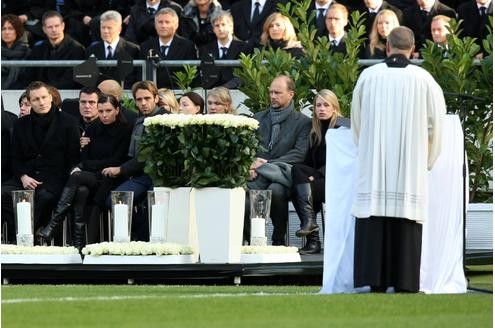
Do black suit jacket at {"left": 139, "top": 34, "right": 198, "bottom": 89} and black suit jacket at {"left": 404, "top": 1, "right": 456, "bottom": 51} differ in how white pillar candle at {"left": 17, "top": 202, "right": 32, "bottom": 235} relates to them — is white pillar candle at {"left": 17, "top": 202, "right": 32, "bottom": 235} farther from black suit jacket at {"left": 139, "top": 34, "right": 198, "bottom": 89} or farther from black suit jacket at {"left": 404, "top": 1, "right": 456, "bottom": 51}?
black suit jacket at {"left": 404, "top": 1, "right": 456, "bottom": 51}

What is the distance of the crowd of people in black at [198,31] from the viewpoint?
21.5 metres

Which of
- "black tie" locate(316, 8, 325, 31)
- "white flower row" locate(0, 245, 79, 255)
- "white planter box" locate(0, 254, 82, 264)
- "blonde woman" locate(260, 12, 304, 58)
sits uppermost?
"black tie" locate(316, 8, 325, 31)

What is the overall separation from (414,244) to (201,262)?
11.2ft

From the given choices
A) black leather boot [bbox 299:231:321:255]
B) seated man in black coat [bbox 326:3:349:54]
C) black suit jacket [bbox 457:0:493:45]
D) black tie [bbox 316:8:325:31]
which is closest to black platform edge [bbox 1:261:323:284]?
black leather boot [bbox 299:231:321:255]

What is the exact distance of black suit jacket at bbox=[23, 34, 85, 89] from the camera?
22.8m

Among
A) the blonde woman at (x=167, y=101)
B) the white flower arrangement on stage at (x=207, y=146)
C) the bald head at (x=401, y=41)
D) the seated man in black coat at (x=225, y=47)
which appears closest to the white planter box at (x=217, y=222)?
the white flower arrangement on stage at (x=207, y=146)

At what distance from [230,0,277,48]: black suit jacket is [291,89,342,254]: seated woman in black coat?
15.0ft

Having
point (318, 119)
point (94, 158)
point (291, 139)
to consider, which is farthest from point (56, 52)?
point (318, 119)

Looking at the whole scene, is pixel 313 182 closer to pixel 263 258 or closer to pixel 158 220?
pixel 263 258

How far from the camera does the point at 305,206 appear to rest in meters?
18.2

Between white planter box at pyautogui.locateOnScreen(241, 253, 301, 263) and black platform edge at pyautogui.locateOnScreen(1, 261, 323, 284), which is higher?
white planter box at pyautogui.locateOnScreen(241, 253, 301, 263)

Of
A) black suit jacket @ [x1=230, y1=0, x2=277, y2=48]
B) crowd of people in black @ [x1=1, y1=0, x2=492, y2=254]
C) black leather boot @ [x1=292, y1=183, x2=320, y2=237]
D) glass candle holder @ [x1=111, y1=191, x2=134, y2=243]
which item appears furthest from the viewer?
black suit jacket @ [x1=230, y1=0, x2=277, y2=48]

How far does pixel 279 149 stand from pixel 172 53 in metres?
3.84

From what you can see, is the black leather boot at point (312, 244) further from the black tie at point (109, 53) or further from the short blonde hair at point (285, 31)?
the black tie at point (109, 53)
